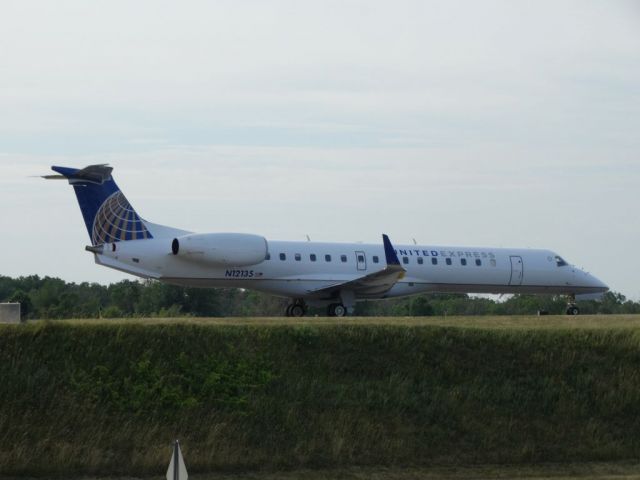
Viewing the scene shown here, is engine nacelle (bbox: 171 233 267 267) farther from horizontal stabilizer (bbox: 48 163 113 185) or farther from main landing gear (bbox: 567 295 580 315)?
main landing gear (bbox: 567 295 580 315)

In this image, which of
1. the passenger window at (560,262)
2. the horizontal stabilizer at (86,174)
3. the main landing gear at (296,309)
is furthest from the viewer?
the passenger window at (560,262)

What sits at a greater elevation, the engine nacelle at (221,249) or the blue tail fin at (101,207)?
the blue tail fin at (101,207)

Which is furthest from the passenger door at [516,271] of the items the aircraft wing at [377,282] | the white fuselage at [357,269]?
the aircraft wing at [377,282]

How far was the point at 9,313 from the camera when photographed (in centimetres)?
2572

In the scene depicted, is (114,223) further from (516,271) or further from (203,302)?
(203,302)

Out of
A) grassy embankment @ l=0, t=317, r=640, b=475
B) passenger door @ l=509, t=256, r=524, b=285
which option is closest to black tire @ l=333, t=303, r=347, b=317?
passenger door @ l=509, t=256, r=524, b=285

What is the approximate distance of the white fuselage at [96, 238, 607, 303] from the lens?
34.6 m

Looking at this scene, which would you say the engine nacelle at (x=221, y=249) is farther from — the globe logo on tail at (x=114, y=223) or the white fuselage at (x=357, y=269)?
the globe logo on tail at (x=114, y=223)

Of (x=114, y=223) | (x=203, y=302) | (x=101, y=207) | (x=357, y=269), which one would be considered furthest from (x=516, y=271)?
(x=203, y=302)

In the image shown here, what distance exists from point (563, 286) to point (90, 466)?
2664cm

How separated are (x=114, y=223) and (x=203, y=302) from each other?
2667cm

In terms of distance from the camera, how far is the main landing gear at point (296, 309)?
38281 millimetres

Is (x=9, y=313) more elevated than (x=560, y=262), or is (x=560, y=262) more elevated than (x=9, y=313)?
(x=560, y=262)

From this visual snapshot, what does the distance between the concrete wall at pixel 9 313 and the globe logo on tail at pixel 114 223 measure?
8526 mm
